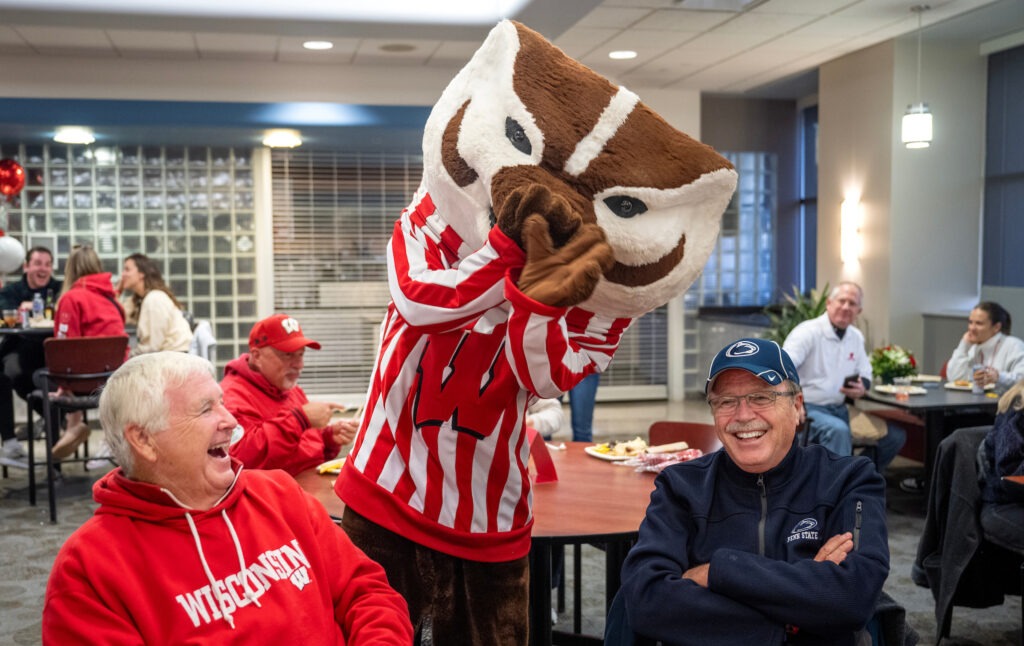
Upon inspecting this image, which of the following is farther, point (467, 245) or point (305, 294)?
point (305, 294)

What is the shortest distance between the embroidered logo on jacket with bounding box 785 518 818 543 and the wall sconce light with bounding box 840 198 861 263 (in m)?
6.85

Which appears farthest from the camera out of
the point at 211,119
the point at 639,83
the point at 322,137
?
the point at 639,83

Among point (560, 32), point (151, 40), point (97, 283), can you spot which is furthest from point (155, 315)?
point (560, 32)

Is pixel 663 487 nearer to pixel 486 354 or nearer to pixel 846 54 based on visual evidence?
pixel 486 354

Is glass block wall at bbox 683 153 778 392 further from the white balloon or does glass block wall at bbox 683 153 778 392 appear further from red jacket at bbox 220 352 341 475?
red jacket at bbox 220 352 341 475

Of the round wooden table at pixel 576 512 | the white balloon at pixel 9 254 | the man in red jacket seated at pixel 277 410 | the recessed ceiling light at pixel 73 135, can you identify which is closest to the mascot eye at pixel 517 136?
the round wooden table at pixel 576 512

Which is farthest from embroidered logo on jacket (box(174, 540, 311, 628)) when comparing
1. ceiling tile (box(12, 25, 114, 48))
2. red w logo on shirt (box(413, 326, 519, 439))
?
ceiling tile (box(12, 25, 114, 48))

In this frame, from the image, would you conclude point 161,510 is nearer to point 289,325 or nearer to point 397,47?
point 289,325

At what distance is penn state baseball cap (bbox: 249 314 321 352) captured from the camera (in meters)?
3.27

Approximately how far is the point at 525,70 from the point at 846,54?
23.7 feet

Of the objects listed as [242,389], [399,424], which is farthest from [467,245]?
[242,389]

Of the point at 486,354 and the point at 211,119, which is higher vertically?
the point at 211,119

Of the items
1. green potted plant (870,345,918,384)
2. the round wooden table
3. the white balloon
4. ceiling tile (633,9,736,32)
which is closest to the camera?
the round wooden table

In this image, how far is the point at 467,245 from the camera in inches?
72.7
